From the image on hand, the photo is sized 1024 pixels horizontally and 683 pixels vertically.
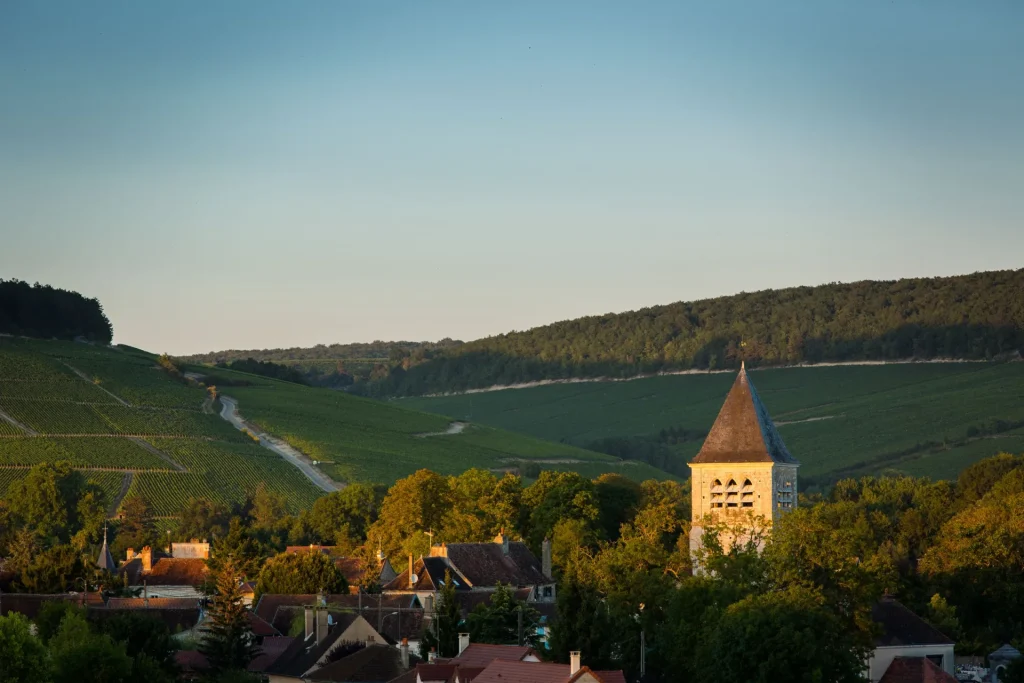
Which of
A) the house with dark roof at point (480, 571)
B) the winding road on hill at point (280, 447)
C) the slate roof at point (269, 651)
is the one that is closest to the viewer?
the slate roof at point (269, 651)

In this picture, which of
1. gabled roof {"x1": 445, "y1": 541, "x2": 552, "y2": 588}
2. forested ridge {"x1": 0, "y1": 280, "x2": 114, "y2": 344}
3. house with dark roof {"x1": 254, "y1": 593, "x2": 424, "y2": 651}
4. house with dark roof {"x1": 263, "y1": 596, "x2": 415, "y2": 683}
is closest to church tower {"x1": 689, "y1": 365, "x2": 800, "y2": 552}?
house with dark roof {"x1": 263, "y1": 596, "x2": 415, "y2": 683}

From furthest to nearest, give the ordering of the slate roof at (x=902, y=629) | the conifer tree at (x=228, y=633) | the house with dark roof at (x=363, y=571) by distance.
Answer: the house with dark roof at (x=363, y=571), the conifer tree at (x=228, y=633), the slate roof at (x=902, y=629)

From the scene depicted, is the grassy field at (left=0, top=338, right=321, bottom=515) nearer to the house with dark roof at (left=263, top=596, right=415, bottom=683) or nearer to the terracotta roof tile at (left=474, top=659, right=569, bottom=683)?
the house with dark roof at (left=263, top=596, right=415, bottom=683)

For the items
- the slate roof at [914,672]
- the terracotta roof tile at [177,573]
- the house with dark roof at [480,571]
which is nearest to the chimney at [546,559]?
the house with dark roof at [480,571]

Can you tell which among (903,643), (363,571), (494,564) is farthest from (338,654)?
(363,571)

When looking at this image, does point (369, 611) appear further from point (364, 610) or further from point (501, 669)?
point (501, 669)

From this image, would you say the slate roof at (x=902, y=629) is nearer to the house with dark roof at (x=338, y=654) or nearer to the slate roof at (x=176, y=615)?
the house with dark roof at (x=338, y=654)
